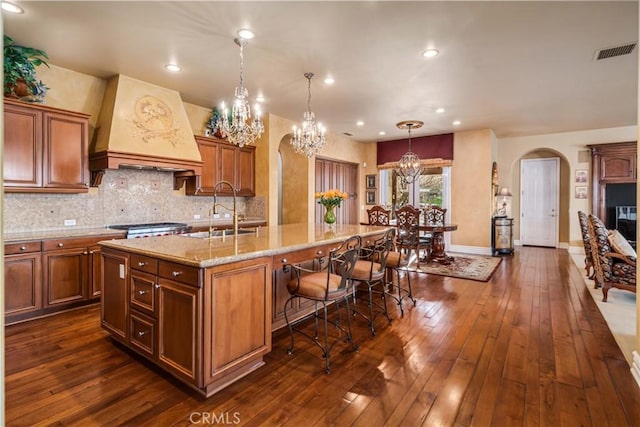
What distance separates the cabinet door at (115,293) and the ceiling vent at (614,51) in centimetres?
502

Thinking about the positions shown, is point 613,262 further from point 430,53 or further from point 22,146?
point 22,146

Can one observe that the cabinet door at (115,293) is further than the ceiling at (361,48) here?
No

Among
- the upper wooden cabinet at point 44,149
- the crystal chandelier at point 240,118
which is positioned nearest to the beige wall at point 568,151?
the crystal chandelier at point 240,118

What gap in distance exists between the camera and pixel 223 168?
539 cm

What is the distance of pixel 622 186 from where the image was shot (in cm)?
698

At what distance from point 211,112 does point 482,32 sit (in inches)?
166

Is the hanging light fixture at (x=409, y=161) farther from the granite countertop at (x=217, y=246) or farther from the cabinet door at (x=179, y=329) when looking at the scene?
the cabinet door at (x=179, y=329)

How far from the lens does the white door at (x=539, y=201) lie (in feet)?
26.9

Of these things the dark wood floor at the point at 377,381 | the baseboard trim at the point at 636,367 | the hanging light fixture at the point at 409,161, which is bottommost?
the dark wood floor at the point at 377,381

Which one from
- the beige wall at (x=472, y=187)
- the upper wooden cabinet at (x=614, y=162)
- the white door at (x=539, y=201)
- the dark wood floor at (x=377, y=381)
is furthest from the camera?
the white door at (x=539, y=201)

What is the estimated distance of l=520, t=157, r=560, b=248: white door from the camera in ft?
26.9

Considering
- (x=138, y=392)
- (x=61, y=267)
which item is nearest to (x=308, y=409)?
(x=138, y=392)

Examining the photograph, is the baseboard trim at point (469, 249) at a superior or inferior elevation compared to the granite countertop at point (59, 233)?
inferior

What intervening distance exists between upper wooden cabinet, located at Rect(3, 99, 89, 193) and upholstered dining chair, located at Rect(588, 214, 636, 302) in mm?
6182
